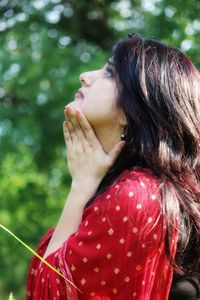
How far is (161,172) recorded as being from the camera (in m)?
2.20

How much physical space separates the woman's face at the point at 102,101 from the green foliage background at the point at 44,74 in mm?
3736

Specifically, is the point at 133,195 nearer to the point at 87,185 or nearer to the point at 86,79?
the point at 87,185

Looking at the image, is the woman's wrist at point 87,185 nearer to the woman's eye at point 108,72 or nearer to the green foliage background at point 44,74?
the woman's eye at point 108,72

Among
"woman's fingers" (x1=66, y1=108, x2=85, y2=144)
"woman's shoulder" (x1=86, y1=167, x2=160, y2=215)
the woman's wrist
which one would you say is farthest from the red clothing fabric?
"woman's fingers" (x1=66, y1=108, x2=85, y2=144)

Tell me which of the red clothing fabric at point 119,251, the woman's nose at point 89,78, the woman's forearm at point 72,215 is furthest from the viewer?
the woman's nose at point 89,78

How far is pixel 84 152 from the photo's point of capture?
2.43 meters

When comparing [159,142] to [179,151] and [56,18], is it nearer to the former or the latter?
[179,151]

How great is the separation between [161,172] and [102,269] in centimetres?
32

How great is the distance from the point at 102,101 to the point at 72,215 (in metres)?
0.35

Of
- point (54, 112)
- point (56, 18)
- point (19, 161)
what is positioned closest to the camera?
point (54, 112)

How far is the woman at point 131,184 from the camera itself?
6.94 ft

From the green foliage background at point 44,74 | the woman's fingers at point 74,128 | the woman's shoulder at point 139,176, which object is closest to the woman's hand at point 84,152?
the woman's fingers at point 74,128

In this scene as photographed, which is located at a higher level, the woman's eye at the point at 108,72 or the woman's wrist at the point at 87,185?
the woman's eye at the point at 108,72

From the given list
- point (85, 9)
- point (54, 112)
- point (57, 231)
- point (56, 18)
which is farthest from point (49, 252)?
point (85, 9)
